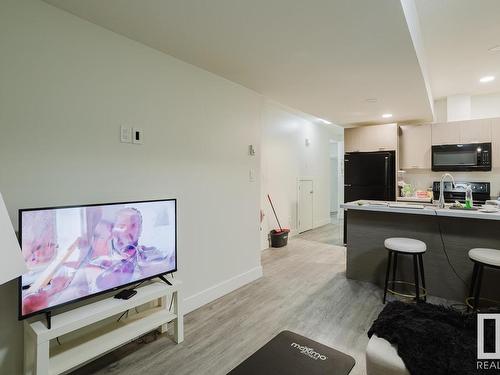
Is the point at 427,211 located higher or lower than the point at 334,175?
lower

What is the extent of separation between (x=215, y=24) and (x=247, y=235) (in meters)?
2.30

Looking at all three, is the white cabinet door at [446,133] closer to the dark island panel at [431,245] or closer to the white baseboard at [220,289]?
the dark island panel at [431,245]

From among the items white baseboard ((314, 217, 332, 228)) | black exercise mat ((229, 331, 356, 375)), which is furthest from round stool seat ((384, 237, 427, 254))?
white baseboard ((314, 217, 332, 228))

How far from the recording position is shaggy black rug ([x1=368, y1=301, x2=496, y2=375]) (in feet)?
4.13

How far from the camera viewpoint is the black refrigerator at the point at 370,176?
15.4ft

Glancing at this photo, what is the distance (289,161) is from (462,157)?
2926 millimetres

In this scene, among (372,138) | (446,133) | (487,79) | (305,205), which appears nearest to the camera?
(487,79)

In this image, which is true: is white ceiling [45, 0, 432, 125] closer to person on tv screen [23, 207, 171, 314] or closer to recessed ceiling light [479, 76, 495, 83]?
person on tv screen [23, 207, 171, 314]

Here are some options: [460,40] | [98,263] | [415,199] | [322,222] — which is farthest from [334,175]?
[98,263]

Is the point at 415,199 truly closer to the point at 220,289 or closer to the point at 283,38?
the point at 220,289

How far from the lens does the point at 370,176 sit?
15.8ft

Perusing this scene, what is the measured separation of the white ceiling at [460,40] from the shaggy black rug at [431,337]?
8.04 feet

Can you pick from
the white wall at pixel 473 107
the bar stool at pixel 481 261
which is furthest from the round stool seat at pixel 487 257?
the white wall at pixel 473 107

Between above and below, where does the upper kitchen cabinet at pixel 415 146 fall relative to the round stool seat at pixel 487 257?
above
